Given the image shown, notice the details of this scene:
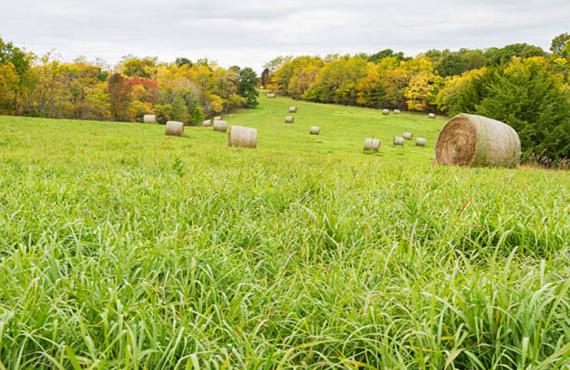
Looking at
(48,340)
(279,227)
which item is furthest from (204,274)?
(279,227)

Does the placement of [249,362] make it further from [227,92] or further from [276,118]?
[227,92]

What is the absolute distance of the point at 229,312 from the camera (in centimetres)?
244

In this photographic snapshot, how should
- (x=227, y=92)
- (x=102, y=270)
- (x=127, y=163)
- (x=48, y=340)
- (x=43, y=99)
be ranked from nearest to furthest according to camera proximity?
(x=48, y=340) → (x=102, y=270) → (x=127, y=163) → (x=43, y=99) → (x=227, y=92)

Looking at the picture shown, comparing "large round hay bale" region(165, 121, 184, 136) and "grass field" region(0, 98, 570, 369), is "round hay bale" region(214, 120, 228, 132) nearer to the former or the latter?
"large round hay bale" region(165, 121, 184, 136)

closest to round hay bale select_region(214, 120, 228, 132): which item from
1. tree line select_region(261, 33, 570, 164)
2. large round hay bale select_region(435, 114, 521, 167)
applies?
tree line select_region(261, 33, 570, 164)

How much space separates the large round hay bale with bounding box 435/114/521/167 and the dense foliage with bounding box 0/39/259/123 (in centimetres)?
5090

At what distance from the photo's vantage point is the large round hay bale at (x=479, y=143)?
15.8m

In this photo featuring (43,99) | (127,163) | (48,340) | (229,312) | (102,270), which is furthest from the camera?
(43,99)

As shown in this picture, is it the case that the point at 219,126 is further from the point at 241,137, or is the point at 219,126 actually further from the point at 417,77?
the point at 417,77

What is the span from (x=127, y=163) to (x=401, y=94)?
252ft

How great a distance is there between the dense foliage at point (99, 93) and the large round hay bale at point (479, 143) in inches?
2004

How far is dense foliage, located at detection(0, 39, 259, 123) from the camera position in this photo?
5428cm

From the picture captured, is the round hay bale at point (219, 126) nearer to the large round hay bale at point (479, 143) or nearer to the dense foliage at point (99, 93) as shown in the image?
the large round hay bale at point (479, 143)

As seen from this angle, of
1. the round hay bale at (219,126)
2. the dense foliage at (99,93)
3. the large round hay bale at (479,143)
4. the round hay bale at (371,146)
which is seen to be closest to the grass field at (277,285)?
the large round hay bale at (479,143)
